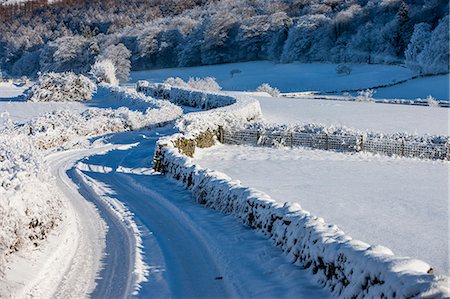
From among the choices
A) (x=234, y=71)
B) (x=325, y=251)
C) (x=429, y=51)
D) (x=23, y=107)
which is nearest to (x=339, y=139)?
(x=325, y=251)

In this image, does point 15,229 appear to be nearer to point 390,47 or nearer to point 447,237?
point 447,237

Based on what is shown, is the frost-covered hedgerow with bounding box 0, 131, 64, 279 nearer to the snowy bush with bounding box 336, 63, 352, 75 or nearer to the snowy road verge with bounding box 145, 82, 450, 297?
the snowy road verge with bounding box 145, 82, 450, 297

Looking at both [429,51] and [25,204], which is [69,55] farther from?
[25,204]

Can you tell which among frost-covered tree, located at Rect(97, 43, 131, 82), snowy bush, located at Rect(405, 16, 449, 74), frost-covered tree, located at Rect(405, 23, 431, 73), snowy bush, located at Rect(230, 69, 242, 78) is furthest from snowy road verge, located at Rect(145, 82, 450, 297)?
frost-covered tree, located at Rect(97, 43, 131, 82)

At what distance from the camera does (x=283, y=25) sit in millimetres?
89562

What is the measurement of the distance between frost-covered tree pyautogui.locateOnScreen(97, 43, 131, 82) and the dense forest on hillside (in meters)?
0.19

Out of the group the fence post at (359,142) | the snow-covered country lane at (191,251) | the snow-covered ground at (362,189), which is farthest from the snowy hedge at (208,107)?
the snow-covered country lane at (191,251)

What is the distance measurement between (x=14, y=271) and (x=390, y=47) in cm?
7361

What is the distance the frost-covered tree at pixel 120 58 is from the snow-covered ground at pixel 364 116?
52.3 m

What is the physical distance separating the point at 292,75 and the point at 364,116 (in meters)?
43.1

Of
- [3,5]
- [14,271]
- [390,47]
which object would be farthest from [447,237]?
[3,5]

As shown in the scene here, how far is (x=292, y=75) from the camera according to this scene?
244 feet

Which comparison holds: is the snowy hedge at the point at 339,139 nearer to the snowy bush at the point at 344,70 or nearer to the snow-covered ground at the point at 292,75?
the snow-covered ground at the point at 292,75

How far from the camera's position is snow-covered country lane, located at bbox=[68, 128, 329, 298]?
332 inches
